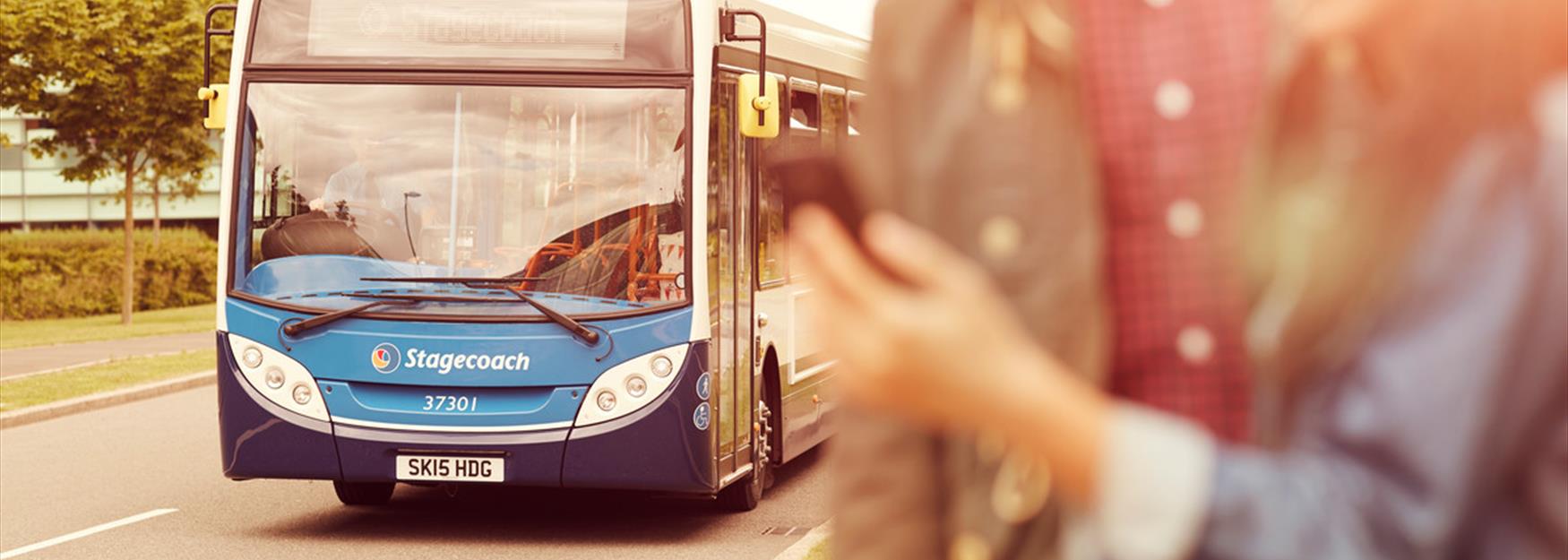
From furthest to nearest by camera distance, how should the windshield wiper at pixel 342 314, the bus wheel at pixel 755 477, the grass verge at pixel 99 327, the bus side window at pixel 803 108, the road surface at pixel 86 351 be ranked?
the grass verge at pixel 99 327, the road surface at pixel 86 351, the bus side window at pixel 803 108, the bus wheel at pixel 755 477, the windshield wiper at pixel 342 314

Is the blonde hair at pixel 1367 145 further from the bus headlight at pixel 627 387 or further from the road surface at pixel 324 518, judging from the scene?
the bus headlight at pixel 627 387

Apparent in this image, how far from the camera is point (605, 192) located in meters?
10.9

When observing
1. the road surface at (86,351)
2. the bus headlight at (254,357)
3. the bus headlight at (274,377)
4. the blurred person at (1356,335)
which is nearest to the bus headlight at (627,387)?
the bus headlight at (274,377)

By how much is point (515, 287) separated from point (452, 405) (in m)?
0.63

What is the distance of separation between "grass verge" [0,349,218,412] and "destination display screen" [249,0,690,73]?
312 inches

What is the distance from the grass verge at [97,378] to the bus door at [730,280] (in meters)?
8.29

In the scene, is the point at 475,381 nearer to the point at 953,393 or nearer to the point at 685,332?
the point at 685,332

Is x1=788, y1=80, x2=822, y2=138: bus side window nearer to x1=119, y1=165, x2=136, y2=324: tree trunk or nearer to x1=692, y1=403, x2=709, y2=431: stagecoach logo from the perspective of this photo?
x1=692, y1=403, x2=709, y2=431: stagecoach logo

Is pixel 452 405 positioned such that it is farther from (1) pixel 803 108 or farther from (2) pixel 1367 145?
(2) pixel 1367 145

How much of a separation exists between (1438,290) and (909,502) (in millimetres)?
390

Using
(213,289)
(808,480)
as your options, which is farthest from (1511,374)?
(213,289)

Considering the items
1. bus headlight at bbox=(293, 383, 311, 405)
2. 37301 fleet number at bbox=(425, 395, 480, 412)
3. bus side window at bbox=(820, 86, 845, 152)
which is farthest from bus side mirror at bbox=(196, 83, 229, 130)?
bus side window at bbox=(820, 86, 845, 152)

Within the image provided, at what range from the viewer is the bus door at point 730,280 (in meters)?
11.2

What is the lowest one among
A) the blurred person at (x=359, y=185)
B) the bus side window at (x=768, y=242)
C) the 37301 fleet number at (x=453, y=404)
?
the 37301 fleet number at (x=453, y=404)
